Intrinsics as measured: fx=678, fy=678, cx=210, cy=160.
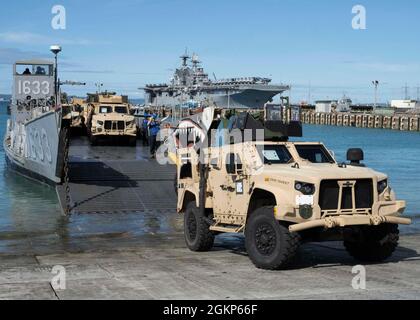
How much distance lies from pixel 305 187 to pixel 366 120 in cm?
11553

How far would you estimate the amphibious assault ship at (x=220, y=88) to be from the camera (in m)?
114

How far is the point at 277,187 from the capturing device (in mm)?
10039

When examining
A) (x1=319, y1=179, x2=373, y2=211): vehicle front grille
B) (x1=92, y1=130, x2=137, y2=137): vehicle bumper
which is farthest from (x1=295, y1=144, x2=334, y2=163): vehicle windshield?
(x1=92, y1=130, x2=137, y2=137): vehicle bumper

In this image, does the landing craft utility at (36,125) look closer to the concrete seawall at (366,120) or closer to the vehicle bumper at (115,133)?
the vehicle bumper at (115,133)

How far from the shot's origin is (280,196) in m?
9.82

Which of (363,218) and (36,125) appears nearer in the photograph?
(363,218)

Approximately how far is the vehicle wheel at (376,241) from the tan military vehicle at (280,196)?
16 mm

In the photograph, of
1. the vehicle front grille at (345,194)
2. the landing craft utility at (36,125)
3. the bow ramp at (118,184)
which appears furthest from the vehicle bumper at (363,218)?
the landing craft utility at (36,125)

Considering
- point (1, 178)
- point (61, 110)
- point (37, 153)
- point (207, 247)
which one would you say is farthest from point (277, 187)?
point (1, 178)

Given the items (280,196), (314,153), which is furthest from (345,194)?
(314,153)

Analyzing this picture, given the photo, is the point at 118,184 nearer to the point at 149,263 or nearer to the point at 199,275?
the point at 149,263

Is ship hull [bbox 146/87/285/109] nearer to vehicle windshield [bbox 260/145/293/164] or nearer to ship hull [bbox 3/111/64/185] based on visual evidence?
ship hull [bbox 3/111/64/185]
